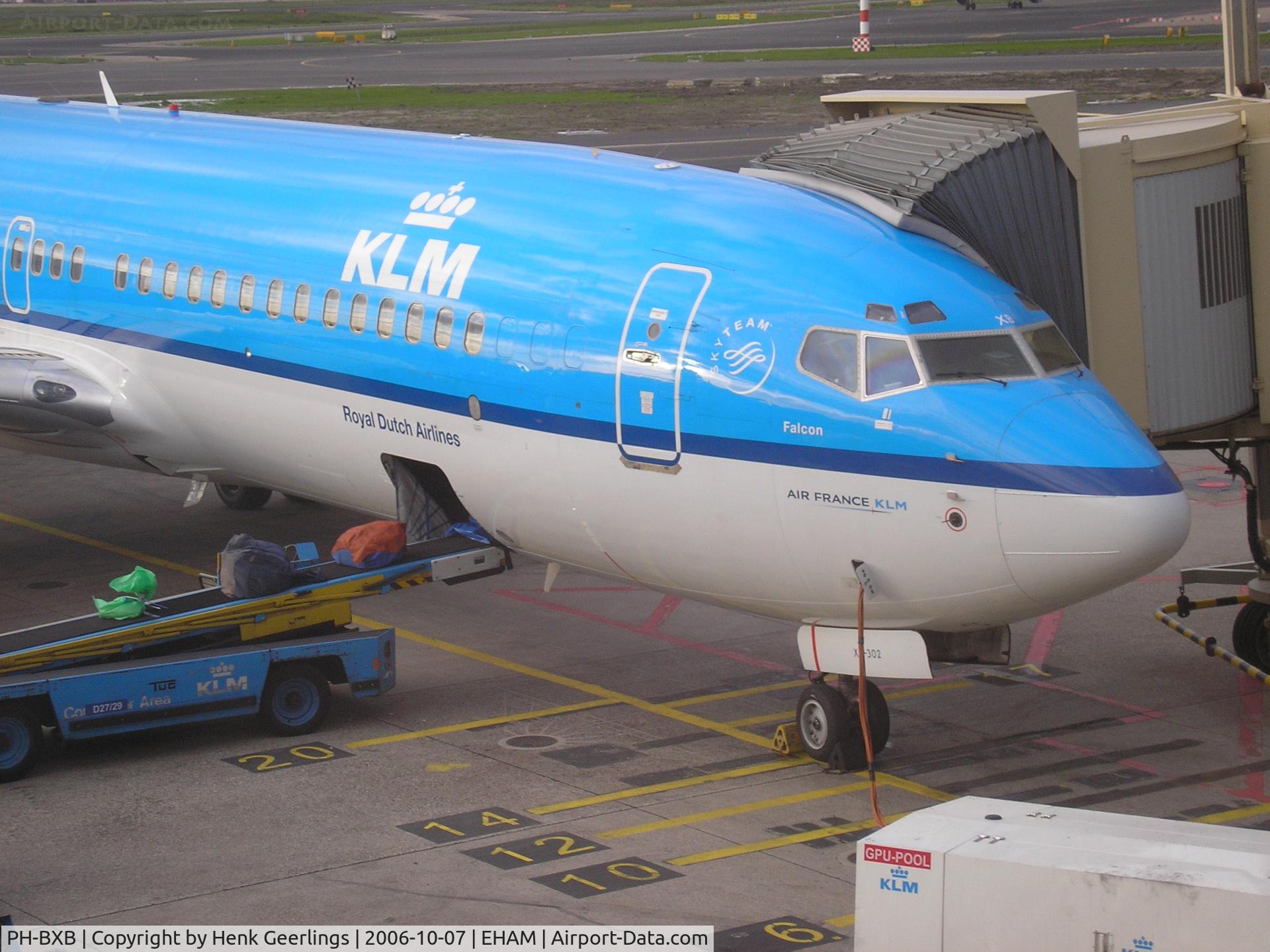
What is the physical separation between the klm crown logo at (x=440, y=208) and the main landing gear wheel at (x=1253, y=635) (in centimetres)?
912

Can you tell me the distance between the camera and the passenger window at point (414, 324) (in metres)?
16.1

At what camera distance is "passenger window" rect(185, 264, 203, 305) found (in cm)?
1870

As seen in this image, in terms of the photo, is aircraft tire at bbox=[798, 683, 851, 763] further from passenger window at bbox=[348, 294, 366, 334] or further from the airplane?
passenger window at bbox=[348, 294, 366, 334]

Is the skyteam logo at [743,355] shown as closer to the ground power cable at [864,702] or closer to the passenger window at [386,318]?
the ground power cable at [864,702]

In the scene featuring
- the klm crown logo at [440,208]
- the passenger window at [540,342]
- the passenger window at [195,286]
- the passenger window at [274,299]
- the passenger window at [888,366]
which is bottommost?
the passenger window at [888,366]

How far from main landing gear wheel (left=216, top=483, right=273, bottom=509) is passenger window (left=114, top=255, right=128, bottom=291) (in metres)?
5.98

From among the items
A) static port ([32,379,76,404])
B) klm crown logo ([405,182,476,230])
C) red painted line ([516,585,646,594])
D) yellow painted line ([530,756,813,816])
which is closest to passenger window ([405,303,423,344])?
klm crown logo ([405,182,476,230])

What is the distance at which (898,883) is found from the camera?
10797 millimetres

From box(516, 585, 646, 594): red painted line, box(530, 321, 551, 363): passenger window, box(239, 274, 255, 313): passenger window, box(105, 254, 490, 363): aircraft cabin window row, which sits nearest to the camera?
box(530, 321, 551, 363): passenger window

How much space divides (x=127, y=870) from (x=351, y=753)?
9.76 ft

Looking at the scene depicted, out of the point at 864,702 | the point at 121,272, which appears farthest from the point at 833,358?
the point at 121,272

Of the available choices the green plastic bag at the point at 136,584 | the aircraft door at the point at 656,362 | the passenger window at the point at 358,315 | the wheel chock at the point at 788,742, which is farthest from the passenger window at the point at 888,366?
the green plastic bag at the point at 136,584

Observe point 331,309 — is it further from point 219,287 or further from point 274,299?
point 219,287

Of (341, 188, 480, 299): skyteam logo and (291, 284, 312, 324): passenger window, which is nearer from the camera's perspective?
(341, 188, 480, 299): skyteam logo
